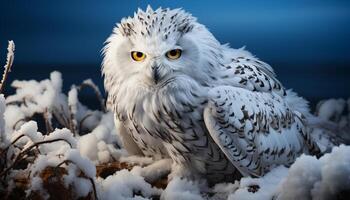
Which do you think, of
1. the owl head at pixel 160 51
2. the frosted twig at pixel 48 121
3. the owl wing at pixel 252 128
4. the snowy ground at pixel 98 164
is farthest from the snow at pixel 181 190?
the frosted twig at pixel 48 121

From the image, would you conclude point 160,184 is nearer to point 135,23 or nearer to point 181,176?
point 181,176

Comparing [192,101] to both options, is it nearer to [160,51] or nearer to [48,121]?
[160,51]

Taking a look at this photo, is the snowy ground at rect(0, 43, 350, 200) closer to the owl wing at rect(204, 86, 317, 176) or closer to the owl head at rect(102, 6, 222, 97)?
the owl wing at rect(204, 86, 317, 176)

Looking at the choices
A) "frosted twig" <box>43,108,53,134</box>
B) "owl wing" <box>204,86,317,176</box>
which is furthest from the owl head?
"frosted twig" <box>43,108,53,134</box>

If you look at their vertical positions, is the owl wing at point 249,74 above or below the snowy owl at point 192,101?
above

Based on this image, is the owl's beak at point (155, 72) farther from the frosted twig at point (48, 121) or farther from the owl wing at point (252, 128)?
the frosted twig at point (48, 121)

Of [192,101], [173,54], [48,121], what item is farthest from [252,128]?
[48,121]
